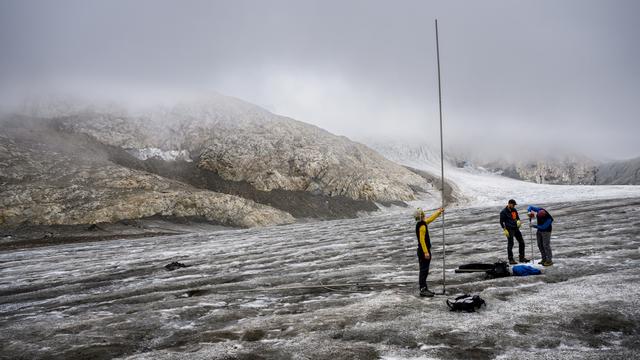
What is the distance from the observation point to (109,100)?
108 meters

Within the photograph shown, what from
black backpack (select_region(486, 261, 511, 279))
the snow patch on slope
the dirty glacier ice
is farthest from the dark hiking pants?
the snow patch on slope

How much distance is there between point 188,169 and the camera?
290 feet

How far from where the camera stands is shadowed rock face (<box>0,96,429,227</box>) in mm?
63594

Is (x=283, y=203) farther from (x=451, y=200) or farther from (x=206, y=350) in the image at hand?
(x=206, y=350)

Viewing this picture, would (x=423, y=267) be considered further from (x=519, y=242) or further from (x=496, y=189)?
(x=496, y=189)

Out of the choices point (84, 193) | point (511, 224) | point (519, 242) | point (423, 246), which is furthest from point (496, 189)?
point (423, 246)

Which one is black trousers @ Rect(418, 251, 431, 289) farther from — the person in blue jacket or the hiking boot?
the person in blue jacket

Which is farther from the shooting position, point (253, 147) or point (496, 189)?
point (496, 189)

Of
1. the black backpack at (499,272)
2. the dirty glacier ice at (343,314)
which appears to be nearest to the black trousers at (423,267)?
the dirty glacier ice at (343,314)

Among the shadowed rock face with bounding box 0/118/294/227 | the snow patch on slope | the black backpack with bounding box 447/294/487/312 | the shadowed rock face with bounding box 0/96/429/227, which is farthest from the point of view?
the snow patch on slope

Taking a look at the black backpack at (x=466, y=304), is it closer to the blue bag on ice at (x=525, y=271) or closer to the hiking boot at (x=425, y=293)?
the hiking boot at (x=425, y=293)

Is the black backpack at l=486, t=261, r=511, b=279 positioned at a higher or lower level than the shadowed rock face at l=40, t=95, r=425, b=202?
lower

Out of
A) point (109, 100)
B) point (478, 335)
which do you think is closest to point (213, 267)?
point (478, 335)

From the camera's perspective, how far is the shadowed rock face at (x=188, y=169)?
63.6m
